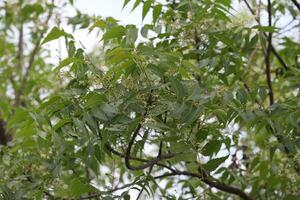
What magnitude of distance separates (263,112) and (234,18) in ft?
2.75

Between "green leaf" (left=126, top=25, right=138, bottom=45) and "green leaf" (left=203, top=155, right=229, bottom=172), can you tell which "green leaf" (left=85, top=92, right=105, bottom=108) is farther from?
"green leaf" (left=203, top=155, right=229, bottom=172)

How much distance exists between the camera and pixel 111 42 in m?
2.69

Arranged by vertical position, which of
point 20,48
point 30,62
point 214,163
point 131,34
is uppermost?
point 20,48

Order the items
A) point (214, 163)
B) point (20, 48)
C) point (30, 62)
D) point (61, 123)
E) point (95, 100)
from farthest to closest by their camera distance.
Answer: point (20, 48) → point (30, 62) → point (214, 163) → point (61, 123) → point (95, 100)

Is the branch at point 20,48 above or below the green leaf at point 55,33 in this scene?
above

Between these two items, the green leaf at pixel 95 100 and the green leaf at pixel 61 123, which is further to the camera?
the green leaf at pixel 61 123

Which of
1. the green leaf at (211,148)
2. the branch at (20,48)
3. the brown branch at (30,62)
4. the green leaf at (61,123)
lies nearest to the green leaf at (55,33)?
the green leaf at (61,123)

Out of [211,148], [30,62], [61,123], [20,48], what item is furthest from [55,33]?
[20,48]

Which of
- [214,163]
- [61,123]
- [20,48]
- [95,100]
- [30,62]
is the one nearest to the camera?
[95,100]

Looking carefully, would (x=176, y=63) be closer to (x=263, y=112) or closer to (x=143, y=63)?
(x=143, y=63)

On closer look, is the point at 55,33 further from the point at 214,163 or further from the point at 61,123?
the point at 214,163

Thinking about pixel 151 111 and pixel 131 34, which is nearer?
pixel 151 111

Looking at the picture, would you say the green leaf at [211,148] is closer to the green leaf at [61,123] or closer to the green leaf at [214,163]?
the green leaf at [214,163]

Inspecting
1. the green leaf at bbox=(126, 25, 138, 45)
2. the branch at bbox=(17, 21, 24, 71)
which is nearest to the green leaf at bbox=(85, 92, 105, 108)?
the green leaf at bbox=(126, 25, 138, 45)
